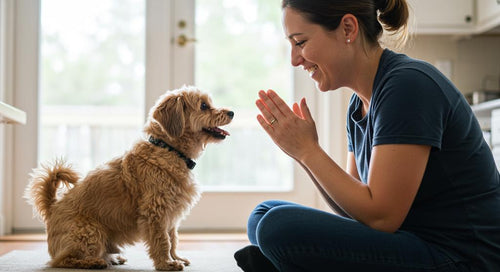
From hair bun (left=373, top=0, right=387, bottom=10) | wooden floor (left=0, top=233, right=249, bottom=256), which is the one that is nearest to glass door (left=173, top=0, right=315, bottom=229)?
wooden floor (left=0, top=233, right=249, bottom=256)

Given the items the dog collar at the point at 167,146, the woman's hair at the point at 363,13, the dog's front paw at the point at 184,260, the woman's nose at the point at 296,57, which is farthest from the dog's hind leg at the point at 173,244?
the woman's hair at the point at 363,13

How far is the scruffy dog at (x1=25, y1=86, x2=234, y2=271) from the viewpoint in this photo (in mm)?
1867

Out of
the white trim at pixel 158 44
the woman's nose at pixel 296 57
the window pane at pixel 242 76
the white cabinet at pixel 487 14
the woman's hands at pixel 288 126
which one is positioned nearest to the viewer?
the woman's hands at pixel 288 126

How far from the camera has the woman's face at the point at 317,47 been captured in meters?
1.34

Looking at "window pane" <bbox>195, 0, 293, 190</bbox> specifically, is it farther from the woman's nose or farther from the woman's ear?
the woman's ear

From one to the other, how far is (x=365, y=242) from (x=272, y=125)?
38cm

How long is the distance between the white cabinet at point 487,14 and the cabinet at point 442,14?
0.04 metres

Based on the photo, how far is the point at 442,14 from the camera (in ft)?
10.3

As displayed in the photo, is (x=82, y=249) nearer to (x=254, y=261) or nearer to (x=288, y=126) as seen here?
(x=254, y=261)

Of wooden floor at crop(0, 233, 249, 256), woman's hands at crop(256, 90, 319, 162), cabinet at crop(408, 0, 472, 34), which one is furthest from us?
cabinet at crop(408, 0, 472, 34)

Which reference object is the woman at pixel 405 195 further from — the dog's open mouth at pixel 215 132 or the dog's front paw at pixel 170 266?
the dog's open mouth at pixel 215 132

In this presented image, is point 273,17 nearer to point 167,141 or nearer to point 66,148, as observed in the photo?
point 167,141

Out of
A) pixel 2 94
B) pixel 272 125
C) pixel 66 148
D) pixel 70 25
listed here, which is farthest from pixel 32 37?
pixel 272 125

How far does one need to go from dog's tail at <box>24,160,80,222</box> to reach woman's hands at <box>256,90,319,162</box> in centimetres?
99
